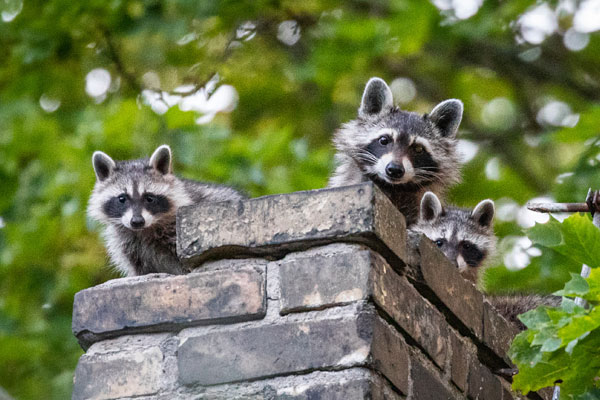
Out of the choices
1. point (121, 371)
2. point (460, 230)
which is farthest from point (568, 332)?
point (460, 230)

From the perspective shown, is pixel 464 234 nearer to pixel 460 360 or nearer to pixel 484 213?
pixel 484 213

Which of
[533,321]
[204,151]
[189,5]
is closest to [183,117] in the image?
[204,151]

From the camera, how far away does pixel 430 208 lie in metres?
5.60

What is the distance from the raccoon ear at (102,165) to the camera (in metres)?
6.27

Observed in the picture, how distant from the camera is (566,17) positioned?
34.8ft

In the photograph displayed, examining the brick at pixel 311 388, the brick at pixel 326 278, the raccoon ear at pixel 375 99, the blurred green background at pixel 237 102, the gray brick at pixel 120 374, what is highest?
the brick at pixel 326 278

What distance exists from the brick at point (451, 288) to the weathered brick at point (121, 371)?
880 millimetres

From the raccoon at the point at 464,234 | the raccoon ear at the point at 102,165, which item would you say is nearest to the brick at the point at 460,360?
the raccoon at the point at 464,234

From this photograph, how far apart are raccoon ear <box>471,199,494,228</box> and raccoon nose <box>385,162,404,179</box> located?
0.72m

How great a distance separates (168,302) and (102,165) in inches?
132

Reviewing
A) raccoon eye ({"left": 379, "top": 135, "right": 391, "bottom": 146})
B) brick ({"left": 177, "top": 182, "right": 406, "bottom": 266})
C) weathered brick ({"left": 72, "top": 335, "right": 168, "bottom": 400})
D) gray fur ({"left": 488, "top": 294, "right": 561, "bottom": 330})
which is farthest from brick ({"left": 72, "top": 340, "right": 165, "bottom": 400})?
raccoon eye ({"left": 379, "top": 135, "right": 391, "bottom": 146})

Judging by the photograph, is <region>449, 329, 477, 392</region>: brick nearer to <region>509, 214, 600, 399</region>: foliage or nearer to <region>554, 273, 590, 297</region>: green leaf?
<region>509, 214, 600, 399</region>: foliage

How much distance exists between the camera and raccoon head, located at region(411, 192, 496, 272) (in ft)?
18.4

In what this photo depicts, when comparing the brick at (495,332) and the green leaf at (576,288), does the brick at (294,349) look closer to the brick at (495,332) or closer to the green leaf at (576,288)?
the green leaf at (576,288)
